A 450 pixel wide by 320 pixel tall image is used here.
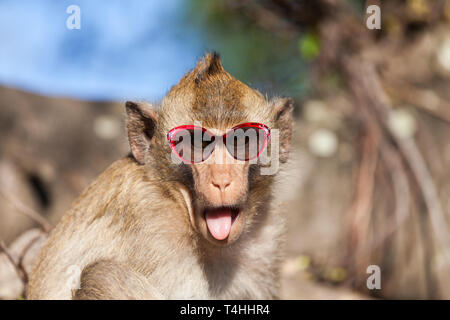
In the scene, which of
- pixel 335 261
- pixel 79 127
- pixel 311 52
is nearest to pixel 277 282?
pixel 335 261

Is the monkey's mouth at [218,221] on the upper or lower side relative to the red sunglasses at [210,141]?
lower

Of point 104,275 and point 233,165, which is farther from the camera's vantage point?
point 104,275

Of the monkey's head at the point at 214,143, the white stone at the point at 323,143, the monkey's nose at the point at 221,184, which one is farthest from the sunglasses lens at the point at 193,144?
the white stone at the point at 323,143

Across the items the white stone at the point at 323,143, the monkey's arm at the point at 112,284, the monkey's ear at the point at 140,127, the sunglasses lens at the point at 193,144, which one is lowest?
the monkey's arm at the point at 112,284

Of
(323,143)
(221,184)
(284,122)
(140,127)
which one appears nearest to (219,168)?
(221,184)

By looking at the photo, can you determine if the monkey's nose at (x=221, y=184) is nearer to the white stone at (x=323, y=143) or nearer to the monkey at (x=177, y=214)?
the monkey at (x=177, y=214)

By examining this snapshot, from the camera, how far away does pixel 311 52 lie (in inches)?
225

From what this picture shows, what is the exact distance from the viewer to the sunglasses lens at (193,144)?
2.17m

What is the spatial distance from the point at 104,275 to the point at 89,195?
25.4 inches

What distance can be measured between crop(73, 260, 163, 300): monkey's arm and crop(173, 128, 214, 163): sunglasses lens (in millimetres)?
619

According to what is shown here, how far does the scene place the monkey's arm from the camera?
7.20 feet

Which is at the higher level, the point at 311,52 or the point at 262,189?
the point at 311,52

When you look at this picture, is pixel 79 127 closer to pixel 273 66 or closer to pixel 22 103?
pixel 22 103

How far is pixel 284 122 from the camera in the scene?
8.69ft
